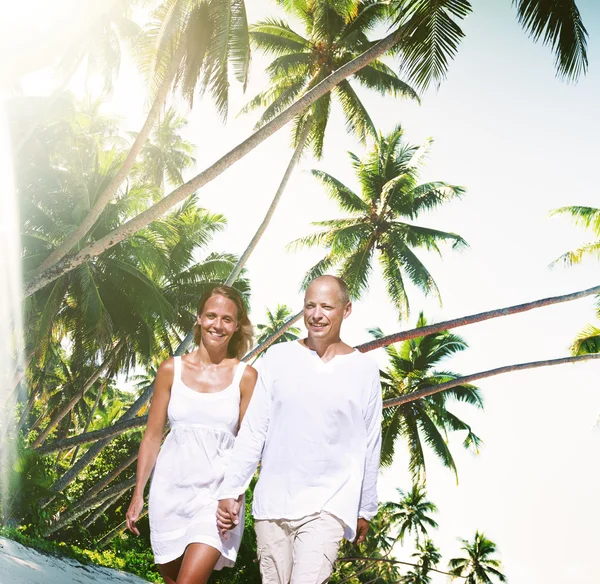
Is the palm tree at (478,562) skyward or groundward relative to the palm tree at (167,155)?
groundward

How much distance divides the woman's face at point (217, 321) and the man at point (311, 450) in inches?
17.6

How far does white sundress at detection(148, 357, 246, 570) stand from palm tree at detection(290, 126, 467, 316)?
19330mm

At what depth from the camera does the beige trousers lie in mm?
2814

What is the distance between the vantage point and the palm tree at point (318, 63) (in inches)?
709

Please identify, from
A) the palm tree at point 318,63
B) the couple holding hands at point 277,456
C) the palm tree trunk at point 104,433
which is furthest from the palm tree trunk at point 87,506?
the couple holding hands at point 277,456

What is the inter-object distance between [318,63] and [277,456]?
56.6 ft

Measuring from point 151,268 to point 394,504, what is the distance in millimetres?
26867

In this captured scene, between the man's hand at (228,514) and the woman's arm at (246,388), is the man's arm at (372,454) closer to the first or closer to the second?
the man's hand at (228,514)

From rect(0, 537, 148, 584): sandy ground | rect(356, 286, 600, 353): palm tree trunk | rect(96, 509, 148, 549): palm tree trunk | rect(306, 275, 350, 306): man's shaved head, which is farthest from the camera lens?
rect(96, 509, 148, 549): palm tree trunk

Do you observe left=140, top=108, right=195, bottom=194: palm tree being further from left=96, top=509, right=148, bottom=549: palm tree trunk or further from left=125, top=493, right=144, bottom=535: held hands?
left=125, top=493, right=144, bottom=535: held hands

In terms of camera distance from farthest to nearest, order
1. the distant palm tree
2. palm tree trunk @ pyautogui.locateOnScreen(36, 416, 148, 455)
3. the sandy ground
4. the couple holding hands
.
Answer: the distant palm tree, palm tree trunk @ pyautogui.locateOnScreen(36, 416, 148, 455), the sandy ground, the couple holding hands

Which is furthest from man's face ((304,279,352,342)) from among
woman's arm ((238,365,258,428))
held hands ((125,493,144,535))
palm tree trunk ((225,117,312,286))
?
palm tree trunk ((225,117,312,286))

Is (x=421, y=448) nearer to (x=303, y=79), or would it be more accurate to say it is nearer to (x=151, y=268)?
(x=151, y=268)

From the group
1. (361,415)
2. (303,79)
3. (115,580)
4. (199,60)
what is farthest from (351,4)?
(361,415)
